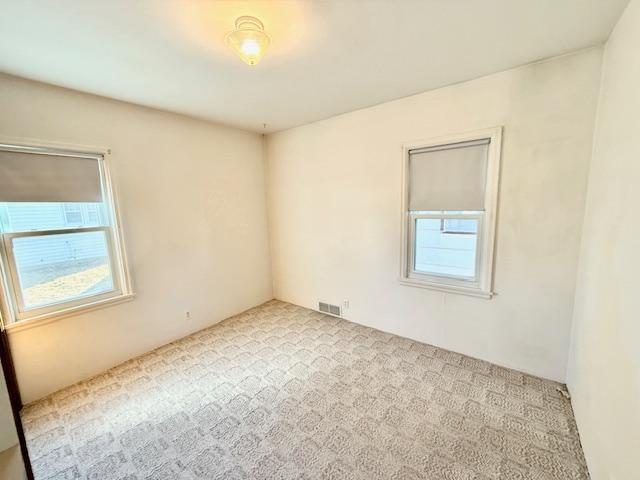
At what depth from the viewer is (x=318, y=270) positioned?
370 centimetres

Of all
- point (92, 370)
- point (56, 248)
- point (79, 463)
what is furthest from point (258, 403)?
point (56, 248)

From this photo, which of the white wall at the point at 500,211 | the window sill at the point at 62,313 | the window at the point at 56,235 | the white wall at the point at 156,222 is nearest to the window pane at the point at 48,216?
the window at the point at 56,235

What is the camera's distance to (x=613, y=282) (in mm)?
1362

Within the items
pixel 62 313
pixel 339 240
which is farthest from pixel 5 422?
pixel 339 240

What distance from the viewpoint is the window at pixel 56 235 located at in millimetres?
2057

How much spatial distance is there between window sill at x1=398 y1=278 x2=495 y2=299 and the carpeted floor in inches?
25.7

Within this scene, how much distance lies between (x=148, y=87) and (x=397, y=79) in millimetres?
2186

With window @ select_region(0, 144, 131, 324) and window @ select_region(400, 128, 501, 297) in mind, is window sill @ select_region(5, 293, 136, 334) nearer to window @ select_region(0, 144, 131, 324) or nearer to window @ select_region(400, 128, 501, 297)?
window @ select_region(0, 144, 131, 324)

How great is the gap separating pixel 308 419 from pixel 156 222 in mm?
2490

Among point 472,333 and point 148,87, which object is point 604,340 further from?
point 148,87

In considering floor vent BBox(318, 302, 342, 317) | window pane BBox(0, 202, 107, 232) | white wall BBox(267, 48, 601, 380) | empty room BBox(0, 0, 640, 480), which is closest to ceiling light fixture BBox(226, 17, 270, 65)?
empty room BBox(0, 0, 640, 480)

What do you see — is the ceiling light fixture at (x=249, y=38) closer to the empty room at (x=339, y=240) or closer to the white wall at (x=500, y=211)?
the empty room at (x=339, y=240)

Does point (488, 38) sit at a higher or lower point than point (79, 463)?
higher

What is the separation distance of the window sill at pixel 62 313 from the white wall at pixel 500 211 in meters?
2.19
